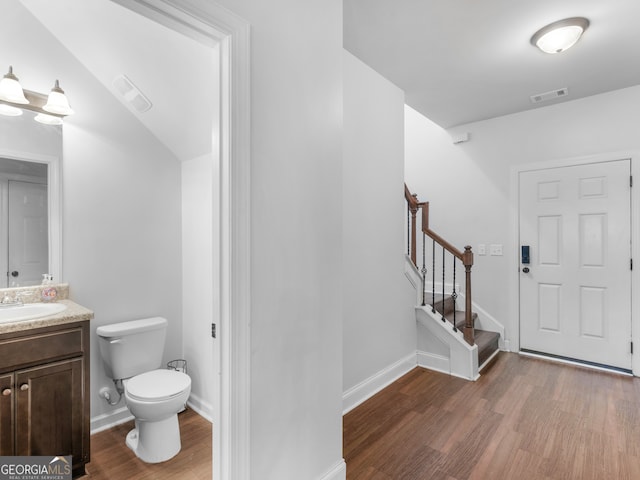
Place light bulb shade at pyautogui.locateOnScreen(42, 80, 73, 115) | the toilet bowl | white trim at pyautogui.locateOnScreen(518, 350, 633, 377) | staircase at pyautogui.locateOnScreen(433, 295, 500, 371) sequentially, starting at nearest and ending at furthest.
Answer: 1. the toilet bowl
2. light bulb shade at pyautogui.locateOnScreen(42, 80, 73, 115)
3. white trim at pyautogui.locateOnScreen(518, 350, 633, 377)
4. staircase at pyautogui.locateOnScreen(433, 295, 500, 371)

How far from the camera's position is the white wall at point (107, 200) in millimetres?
1983

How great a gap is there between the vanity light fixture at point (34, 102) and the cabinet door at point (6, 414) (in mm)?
1499

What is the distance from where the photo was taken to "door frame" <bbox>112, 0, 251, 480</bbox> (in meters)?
1.19

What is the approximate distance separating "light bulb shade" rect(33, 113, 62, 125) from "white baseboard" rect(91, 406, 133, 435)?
6.44ft

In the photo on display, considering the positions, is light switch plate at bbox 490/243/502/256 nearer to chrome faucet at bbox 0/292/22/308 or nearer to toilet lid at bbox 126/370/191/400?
toilet lid at bbox 126/370/191/400

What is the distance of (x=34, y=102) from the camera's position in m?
1.97

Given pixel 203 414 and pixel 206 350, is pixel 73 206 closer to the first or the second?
pixel 206 350

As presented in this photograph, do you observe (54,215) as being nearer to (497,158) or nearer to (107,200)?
(107,200)

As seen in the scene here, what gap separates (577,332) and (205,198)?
149 inches

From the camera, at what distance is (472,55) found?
2479 millimetres

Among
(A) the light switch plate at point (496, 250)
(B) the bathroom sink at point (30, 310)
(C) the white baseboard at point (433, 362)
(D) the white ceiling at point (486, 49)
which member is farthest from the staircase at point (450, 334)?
(B) the bathroom sink at point (30, 310)

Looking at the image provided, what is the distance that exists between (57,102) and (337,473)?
2.66 metres

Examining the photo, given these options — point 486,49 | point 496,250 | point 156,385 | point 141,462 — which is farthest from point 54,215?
point 496,250

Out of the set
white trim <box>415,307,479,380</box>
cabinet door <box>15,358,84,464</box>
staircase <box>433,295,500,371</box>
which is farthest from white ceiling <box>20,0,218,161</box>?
staircase <box>433,295,500,371</box>
